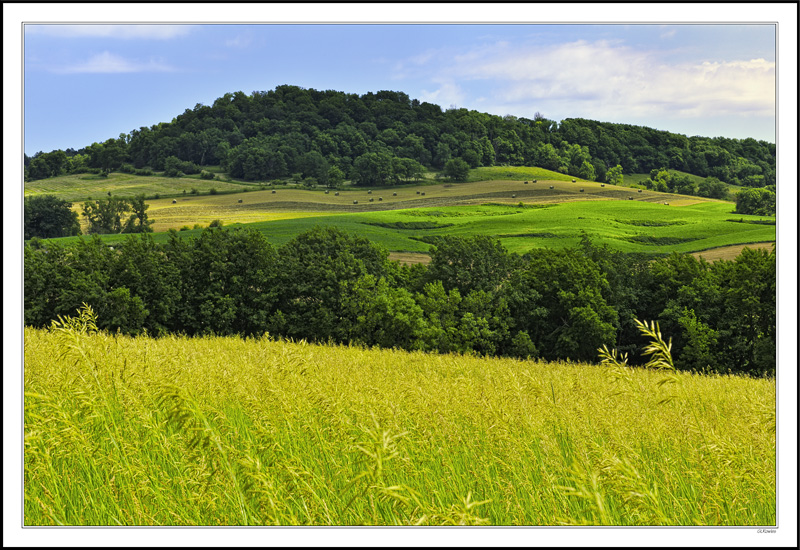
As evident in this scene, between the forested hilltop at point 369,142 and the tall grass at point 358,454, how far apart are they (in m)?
46.4

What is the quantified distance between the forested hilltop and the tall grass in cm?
4638

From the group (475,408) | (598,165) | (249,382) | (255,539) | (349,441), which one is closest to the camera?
(255,539)

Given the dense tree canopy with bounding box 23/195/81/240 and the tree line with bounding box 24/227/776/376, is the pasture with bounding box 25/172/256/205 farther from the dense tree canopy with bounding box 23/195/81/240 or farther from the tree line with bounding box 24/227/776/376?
the tree line with bounding box 24/227/776/376

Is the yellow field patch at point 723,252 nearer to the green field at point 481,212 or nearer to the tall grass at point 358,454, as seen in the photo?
the green field at point 481,212

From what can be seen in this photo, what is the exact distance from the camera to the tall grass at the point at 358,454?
9.00 feet

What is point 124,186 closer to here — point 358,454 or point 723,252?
point 723,252

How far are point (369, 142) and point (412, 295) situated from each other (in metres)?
37.5

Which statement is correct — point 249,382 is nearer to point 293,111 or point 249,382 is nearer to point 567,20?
point 567,20

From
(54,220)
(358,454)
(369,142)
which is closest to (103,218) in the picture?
(54,220)

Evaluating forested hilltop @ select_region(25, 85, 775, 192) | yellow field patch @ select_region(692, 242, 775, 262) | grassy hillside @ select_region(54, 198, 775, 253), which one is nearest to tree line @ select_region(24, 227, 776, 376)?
yellow field patch @ select_region(692, 242, 775, 262)

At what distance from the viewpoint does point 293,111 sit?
57.0 m

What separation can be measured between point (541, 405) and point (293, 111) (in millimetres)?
56142

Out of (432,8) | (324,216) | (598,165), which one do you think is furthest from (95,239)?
(598,165)

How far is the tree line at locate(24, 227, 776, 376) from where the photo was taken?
21.0 metres
